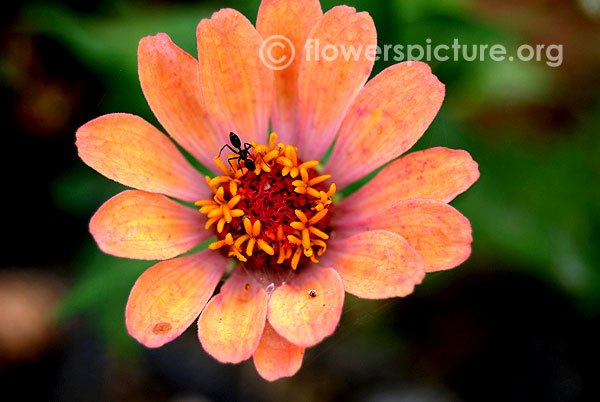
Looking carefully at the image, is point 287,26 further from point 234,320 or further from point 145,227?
point 234,320

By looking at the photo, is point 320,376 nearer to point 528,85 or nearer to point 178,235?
point 178,235

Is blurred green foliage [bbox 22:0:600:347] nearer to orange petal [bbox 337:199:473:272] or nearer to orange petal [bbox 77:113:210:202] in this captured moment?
orange petal [bbox 77:113:210:202]

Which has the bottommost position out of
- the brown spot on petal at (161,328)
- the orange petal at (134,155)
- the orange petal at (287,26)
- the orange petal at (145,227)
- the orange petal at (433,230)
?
the brown spot on petal at (161,328)

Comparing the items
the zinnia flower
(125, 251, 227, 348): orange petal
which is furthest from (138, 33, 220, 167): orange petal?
(125, 251, 227, 348): orange petal

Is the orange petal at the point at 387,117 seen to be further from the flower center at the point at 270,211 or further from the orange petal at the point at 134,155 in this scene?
the orange petal at the point at 134,155

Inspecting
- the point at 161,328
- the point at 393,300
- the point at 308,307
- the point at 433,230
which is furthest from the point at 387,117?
the point at 393,300

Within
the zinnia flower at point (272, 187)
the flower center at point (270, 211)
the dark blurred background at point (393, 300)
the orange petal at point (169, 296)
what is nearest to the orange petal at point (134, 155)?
the zinnia flower at point (272, 187)

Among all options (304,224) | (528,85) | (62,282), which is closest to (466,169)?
(304,224)
